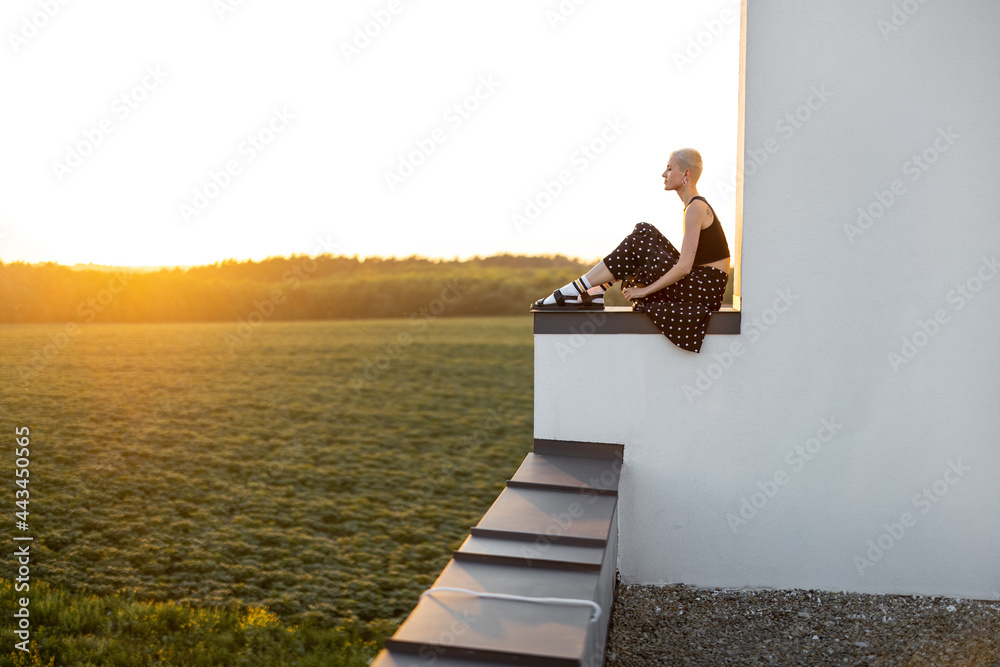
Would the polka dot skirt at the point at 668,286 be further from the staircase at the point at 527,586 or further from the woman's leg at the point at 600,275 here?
the staircase at the point at 527,586

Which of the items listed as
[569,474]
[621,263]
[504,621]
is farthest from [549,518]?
[621,263]

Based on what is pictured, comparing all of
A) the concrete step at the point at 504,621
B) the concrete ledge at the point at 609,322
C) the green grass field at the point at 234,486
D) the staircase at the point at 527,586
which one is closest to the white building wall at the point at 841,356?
the concrete ledge at the point at 609,322

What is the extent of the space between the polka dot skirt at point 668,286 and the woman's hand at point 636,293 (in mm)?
32

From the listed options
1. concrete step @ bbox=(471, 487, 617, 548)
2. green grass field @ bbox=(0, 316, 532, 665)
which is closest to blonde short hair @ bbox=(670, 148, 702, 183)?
concrete step @ bbox=(471, 487, 617, 548)

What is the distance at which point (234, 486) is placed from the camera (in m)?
12.5

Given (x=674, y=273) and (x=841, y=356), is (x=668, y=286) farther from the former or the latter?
(x=841, y=356)

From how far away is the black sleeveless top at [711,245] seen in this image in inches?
125

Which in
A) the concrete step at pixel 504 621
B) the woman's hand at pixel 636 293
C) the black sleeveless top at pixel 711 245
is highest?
the black sleeveless top at pixel 711 245

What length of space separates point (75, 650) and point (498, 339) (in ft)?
71.4

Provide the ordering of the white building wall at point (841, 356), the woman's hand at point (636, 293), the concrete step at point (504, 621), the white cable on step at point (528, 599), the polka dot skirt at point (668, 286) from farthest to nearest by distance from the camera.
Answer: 1. the woman's hand at point (636, 293)
2. the polka dot skirt at point (668, 286)
3. the white building wall at point (841, 356)
4. the white cable on step at point (528, 599)
5. the concrete step at point (504, 621)

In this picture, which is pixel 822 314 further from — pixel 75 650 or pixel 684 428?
pixel 75 650

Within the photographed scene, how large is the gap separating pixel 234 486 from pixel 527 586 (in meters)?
12.0

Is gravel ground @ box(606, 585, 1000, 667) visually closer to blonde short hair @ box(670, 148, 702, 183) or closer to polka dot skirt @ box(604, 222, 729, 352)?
polka dot skirt @ box(604, 222, 729, 352)

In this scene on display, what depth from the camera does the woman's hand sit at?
3154 mm
